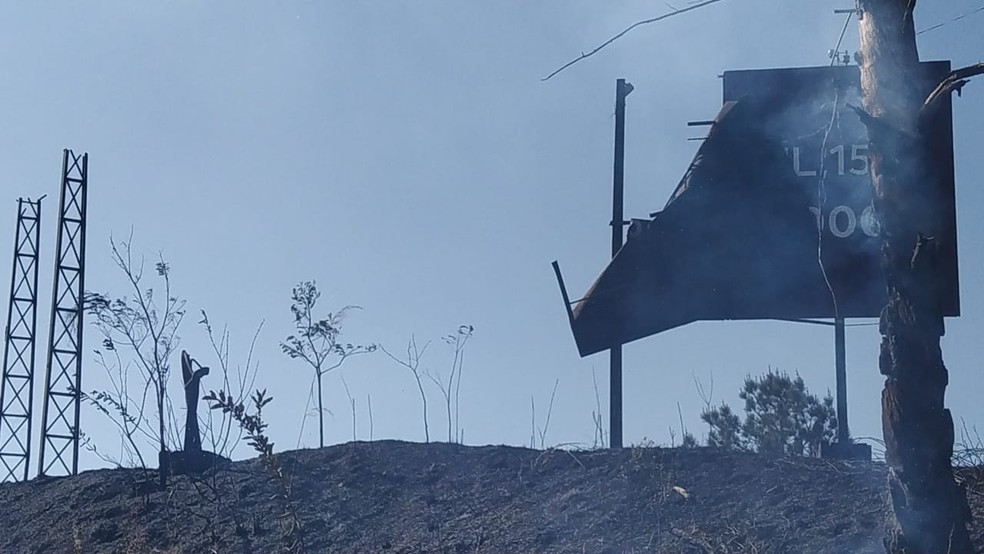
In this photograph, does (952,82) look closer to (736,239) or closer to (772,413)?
(736,239)

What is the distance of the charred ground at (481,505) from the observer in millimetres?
9008

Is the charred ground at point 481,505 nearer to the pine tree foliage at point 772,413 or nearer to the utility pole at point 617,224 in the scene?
the utility pole at point 617,224

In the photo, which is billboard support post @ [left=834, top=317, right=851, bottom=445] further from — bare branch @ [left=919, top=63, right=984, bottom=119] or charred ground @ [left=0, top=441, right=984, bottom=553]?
bare branch @ [left=919, top=63, right=984, bottom=119]

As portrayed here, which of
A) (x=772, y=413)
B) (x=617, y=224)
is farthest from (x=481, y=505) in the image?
(x=772, y=413)

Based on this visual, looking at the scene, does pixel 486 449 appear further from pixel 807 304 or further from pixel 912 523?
pixel 912 523

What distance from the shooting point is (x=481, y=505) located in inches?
402

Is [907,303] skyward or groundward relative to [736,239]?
groundward

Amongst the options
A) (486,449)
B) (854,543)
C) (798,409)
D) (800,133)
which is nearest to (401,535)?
Answer: (486,449)

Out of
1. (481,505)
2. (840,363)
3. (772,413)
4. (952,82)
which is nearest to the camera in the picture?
(952,82)

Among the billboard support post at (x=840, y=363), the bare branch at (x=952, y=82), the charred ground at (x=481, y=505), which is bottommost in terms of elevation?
the charred ground at (x=481, y=505)

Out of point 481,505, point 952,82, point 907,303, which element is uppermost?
point 952,82

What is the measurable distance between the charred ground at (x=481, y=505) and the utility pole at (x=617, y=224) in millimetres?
793

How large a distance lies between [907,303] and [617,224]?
646 cm

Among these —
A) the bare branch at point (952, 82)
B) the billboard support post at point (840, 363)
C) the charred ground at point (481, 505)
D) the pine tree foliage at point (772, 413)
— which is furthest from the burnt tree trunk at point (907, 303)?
the pine tree foliage at point (772, 413)
